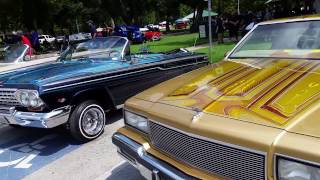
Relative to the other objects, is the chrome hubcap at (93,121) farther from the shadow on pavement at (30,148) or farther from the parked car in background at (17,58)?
the parked car in background at (17,58)

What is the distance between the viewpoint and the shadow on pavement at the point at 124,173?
449 centimetres

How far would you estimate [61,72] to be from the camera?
5.84m

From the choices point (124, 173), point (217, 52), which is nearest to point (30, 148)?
point (124, 173)

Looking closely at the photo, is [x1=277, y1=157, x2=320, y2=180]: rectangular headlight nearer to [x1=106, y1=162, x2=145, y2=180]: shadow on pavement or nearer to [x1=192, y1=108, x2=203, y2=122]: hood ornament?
[x1=192, y1=108, x2=203, y2=122]: hood ornament

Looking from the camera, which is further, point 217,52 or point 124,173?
point 217,52

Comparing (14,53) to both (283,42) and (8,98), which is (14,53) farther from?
(283,42)

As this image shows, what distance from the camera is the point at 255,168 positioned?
8.27 ft

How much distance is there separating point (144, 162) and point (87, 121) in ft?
8.62

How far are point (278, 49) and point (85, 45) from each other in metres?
4.01

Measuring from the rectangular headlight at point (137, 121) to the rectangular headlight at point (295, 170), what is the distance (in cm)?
138

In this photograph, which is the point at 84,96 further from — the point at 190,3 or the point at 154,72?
the point at 190,3

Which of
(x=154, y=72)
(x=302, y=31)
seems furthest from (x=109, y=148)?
(x=302, y=31)

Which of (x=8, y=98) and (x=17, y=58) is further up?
(x=17, y=58)

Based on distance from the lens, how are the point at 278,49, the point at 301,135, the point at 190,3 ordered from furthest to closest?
the point at 190,3 < the point at 278,49 < the point at 301,135
